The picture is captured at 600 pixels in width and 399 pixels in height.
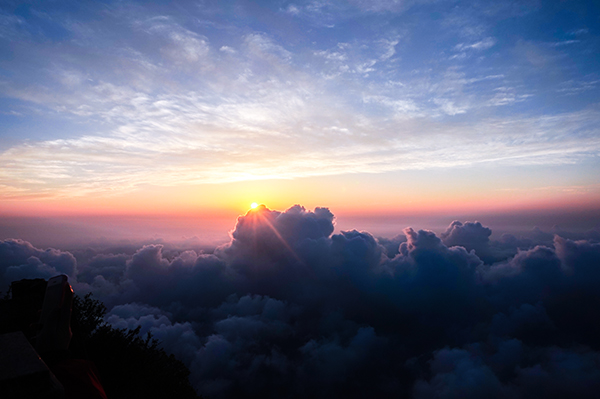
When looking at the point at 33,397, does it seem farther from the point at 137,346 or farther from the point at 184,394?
the point at 137,346

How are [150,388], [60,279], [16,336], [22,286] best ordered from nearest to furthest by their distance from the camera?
[16,336]
[60,279]
[22,286]
[150,388]

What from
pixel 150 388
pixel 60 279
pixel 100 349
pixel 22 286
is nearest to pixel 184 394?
pixel 150 388

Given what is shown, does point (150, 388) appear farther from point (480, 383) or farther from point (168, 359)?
point (480, 383)

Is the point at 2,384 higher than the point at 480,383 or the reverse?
higher

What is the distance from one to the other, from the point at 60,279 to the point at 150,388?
649 inches

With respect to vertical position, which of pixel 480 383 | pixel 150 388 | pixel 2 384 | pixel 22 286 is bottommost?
pixel 480 383

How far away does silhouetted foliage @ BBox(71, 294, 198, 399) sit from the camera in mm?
19531

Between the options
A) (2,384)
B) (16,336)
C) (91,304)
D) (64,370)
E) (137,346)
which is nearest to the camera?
(2,384)

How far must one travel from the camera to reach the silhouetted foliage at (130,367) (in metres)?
19.5

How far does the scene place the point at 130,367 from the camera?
69.9 feet

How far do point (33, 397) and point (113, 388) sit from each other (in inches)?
725

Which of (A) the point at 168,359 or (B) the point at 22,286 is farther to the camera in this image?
(A) the point at 168,359

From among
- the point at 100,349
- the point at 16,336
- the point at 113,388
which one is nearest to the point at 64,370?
the point at 16,336

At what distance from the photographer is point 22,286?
18.2 meters
